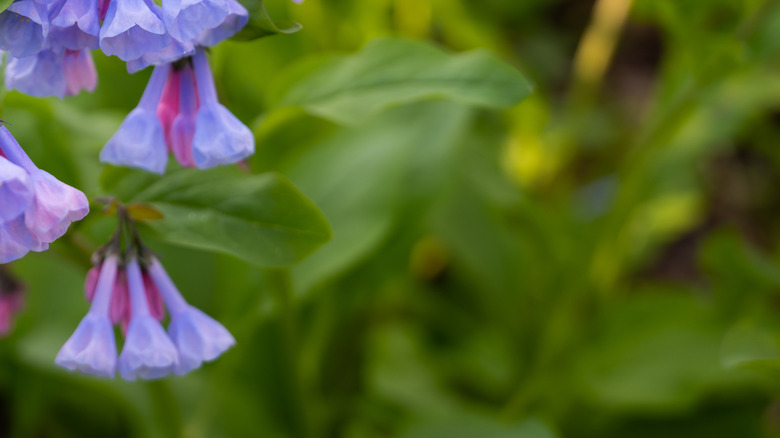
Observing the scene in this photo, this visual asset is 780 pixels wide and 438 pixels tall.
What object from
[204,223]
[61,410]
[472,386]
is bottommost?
[61,410]

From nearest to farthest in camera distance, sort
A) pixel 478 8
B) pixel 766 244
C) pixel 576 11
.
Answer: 1. pixel 478 8
2. pixel 766 244
3. pixel 576 11

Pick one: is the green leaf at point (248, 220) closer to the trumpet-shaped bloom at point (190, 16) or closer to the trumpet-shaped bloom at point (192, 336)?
the trumpet-shaped bloom at point (192, 336)

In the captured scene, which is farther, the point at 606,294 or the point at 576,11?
the point at 576,11

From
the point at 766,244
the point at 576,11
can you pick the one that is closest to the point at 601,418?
the point at 766,244

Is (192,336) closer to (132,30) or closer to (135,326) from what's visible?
(135,326)

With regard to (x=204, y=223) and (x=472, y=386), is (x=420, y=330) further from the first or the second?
(x=204, y=223)

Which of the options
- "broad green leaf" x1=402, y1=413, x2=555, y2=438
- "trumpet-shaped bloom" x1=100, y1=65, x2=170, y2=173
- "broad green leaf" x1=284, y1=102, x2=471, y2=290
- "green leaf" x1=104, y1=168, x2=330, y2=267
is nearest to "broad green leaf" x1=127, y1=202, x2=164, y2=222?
"green leaf" x1=104, y1=168, x2=330, y2=267

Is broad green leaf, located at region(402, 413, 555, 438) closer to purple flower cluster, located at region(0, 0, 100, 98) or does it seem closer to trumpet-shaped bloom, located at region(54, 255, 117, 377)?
trumpet-shaped bloom, located at region(54, 255, 117, 377)

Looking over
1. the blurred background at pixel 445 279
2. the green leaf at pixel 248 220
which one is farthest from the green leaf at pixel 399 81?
the green leaf at pixel 248 220
